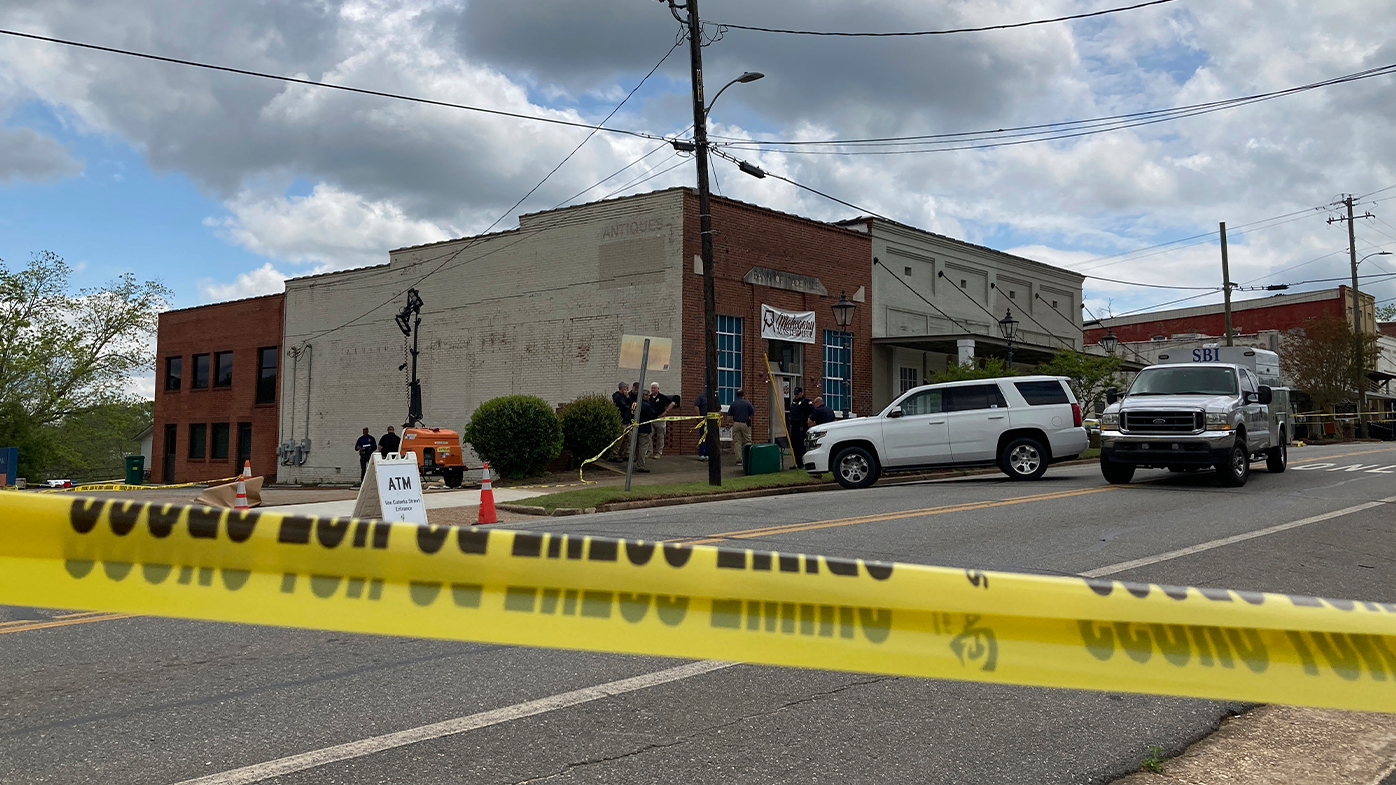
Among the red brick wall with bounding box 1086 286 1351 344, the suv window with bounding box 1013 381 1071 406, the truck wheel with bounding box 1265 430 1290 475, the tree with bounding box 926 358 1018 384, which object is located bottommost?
the truck wheel with bounding box 1265 430 1290 475

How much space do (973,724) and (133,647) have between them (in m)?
4.52


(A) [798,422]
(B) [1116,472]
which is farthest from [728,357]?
(B) [1116,472]

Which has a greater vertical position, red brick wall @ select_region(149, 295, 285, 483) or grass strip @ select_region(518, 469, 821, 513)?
red brick wall @ select_region(149, 295, 285, 483)

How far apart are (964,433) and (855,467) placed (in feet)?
6.59

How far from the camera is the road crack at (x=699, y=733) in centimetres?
348

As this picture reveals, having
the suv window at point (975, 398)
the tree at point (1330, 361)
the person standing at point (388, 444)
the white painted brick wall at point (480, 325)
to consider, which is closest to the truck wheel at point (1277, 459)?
the suv window at point (975, 398)

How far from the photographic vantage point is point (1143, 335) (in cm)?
6562

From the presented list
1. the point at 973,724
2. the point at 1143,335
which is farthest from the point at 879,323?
the point at 1143,335

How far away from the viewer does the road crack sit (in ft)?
11.4

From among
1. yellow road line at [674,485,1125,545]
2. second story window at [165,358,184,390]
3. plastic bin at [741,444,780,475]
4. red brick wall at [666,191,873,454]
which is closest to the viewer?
yellow road line at [674,485,1125,545]

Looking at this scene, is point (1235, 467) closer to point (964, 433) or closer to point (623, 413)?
point (964, 433)

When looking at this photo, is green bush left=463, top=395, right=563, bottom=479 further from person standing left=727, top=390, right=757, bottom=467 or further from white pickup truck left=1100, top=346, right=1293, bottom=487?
white pickup truck left=1100, top=346, right=1293, bottom=487

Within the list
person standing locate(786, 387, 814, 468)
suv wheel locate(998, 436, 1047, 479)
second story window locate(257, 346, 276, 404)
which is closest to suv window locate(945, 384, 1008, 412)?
suv wheel locate(998, 436, 1047, 479)

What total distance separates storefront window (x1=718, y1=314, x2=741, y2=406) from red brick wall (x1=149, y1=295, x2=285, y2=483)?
19.4 meters
